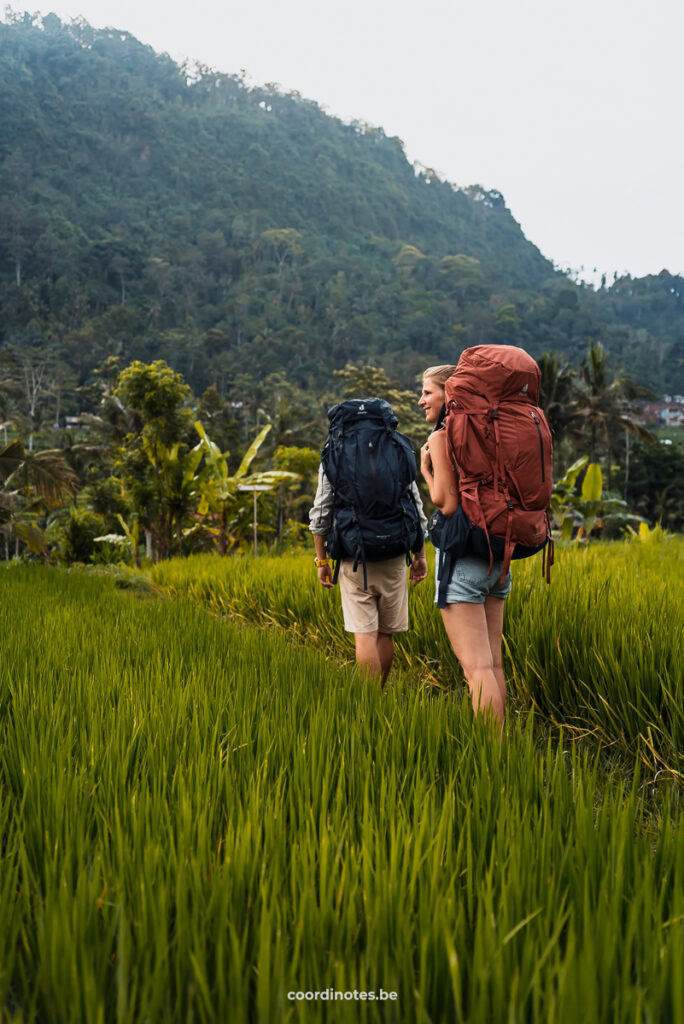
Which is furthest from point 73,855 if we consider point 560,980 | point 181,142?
point 181,142

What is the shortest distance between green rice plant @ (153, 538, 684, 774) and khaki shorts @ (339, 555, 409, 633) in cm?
52

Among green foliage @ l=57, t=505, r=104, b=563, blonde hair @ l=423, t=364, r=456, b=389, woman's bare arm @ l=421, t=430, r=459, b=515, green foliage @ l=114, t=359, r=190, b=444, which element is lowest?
green foliage @ l=57, t=505, r=104, b=563

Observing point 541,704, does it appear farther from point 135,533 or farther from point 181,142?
point 181,142

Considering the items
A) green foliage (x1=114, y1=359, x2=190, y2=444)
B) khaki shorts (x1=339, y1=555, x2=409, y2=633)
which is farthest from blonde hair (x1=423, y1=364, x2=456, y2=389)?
green foliage (x1=114, y1=359, x2=190, y2=444)

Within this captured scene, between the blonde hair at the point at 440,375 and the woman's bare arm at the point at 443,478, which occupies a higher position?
the blonde hair at the point at 440,375

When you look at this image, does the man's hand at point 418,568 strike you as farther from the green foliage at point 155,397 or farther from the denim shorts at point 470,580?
the green foliage at point 155,397

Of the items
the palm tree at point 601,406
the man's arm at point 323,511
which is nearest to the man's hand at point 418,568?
the man's arm at point 323,511

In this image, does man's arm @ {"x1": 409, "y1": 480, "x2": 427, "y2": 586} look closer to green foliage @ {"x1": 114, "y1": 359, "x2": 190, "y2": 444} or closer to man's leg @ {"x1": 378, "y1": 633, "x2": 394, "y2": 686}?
man's leg @ {"x1": 378, "y1": 633, "x2": 394, "y2": 686}

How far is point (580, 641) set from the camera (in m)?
2.88

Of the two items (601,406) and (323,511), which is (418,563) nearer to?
(323,511)

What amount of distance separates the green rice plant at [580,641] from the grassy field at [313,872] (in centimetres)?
66

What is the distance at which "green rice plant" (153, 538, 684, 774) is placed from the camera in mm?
2381

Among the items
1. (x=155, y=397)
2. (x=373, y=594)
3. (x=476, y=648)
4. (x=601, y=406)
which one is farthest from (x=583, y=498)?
(x=601, y=406)

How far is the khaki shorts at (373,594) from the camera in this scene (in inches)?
107
